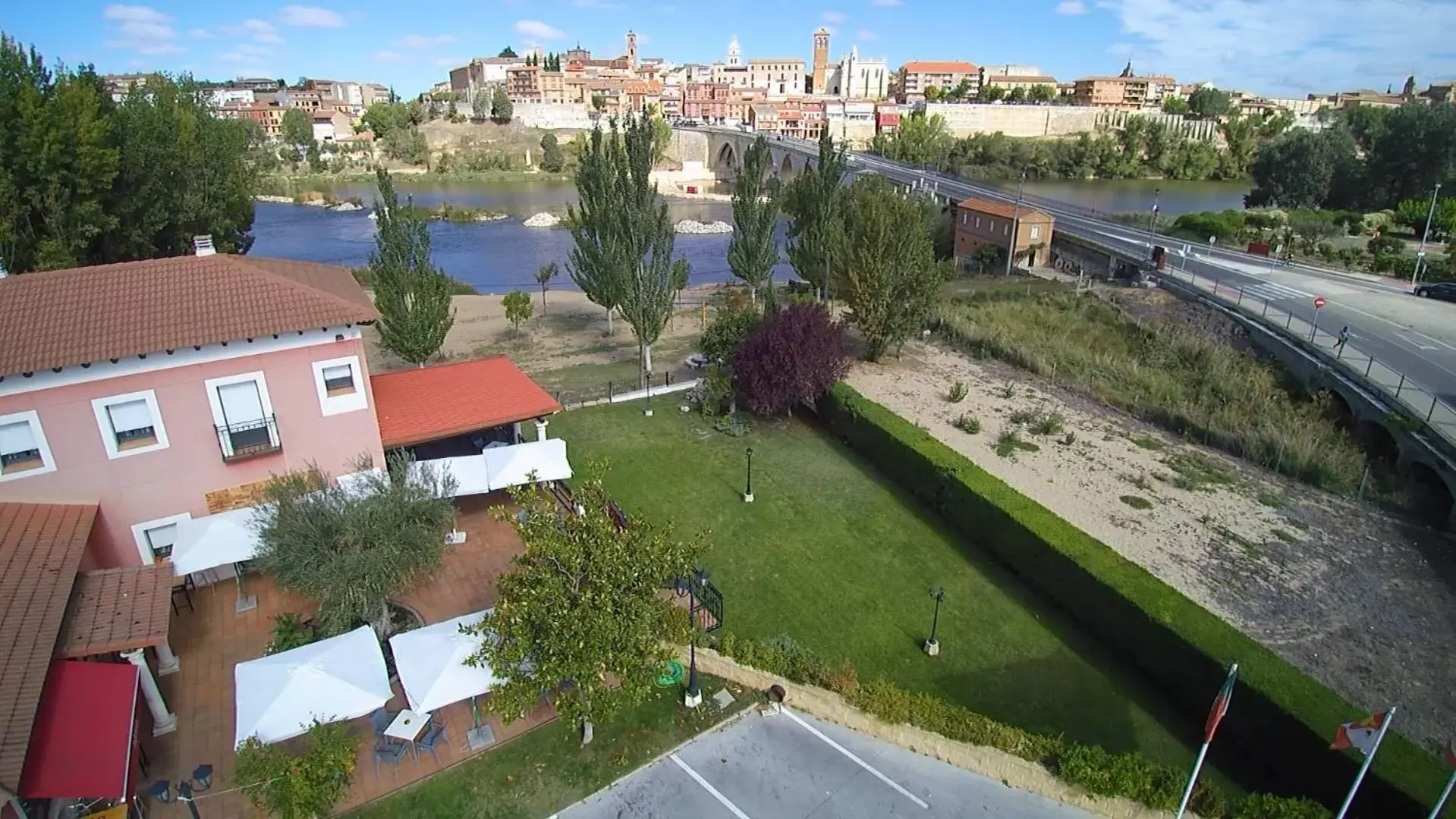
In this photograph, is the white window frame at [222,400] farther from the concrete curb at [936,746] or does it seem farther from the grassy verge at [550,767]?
the concrete curb at [936,746]

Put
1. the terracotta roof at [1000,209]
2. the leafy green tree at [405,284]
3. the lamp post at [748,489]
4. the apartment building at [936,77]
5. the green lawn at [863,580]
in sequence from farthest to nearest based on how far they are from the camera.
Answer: the apartment building at [936,77], the terracotta roof at [1000,209], the leafy green tree at [405,284], the lamp post at [748,489], the green lawn at [863,580]

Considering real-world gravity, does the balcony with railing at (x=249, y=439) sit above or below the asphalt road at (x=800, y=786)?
above

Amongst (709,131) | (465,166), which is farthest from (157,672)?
(465,166)

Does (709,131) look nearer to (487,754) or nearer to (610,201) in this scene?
(610,201)

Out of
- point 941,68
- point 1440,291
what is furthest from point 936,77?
point 1440,291

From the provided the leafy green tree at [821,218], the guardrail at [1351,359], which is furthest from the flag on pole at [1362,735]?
the leafy green tree at [821,218]

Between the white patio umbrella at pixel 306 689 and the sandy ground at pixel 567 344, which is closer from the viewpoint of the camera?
the white patio umbrella at pixel 306 689

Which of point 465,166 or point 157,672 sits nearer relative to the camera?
point 157,672
